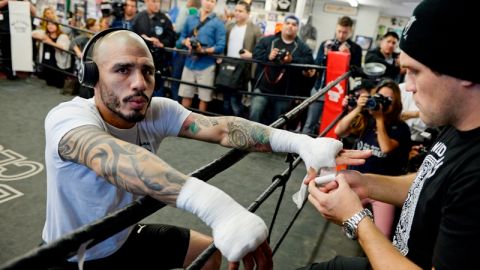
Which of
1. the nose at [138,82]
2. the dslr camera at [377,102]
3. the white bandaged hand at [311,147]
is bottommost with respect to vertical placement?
the white bandaged hand at [311,147]

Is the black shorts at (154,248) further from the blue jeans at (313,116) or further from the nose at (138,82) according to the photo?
the blue jeans at (313,116)

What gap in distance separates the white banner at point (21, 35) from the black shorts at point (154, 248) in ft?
20.4

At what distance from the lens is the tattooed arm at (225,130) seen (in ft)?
5.82

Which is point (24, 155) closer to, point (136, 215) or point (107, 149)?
point (107, 149)

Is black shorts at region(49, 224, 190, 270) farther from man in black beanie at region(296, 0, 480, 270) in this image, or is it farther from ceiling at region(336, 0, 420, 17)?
ceiling at region(336, 0, 420, 17)

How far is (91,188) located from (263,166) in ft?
9.49

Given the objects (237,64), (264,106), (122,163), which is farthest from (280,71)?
(122,163)

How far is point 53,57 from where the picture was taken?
6.48 m

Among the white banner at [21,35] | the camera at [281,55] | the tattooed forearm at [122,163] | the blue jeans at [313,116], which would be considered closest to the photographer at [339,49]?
the blue jeans at [313,116]

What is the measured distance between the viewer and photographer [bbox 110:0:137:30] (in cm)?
560

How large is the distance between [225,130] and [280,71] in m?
2.90

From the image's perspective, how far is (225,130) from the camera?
1827 mm

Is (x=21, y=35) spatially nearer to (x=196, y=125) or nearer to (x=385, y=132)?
(x=196, y=125)

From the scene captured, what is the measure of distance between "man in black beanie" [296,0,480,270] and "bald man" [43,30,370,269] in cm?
33
